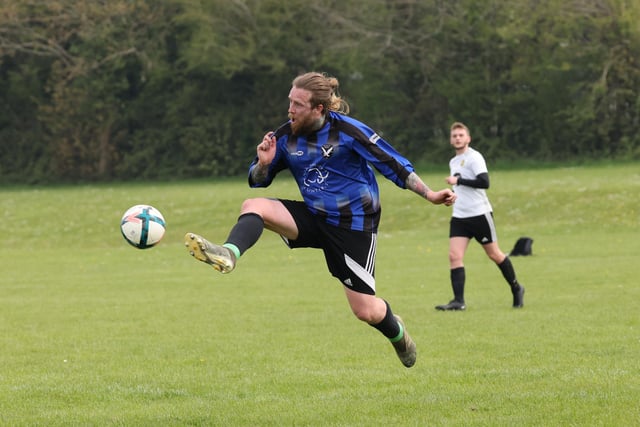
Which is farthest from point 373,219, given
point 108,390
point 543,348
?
point 543,348

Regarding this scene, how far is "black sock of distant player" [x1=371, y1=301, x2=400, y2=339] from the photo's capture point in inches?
290

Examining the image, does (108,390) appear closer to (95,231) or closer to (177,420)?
(177,420)

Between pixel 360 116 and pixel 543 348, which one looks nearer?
pixel 543 348

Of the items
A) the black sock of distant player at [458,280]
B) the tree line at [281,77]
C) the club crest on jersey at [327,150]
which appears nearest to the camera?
the club crest on jersey at [327,150]

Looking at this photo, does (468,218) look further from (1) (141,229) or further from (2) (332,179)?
(1) (141,229)

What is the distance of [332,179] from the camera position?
7062 mm

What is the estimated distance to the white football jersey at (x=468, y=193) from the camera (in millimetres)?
12603

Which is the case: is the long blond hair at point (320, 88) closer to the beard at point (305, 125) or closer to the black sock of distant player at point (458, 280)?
the beard at point (305, 125)

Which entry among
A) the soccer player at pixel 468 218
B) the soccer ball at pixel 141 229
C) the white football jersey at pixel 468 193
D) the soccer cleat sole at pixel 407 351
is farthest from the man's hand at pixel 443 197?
the white football jersey at pixel 468 193

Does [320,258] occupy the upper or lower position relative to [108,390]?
lower

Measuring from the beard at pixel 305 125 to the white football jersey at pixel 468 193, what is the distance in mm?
5797

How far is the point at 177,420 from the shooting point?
6.75 meters

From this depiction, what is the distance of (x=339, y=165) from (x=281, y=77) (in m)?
43.8

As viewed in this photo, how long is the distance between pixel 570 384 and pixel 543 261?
11776 millimetres
